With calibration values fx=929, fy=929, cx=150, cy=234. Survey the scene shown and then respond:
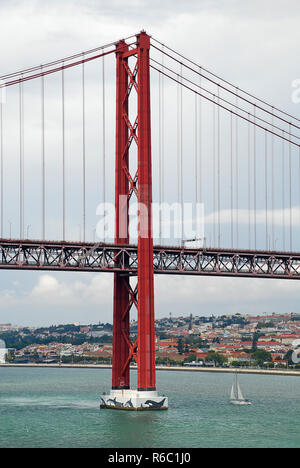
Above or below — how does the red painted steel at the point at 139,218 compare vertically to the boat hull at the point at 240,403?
above

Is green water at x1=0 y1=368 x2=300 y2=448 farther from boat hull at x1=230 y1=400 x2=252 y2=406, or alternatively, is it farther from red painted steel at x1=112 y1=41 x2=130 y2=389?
red painted steel at x1=112 y1=41 x2=130 y2=389

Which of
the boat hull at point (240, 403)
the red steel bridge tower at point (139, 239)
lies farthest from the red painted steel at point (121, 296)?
the boat hull at point (240, 403)

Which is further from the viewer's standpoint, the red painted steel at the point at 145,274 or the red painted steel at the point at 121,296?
the red painted steel at the point at 121,296

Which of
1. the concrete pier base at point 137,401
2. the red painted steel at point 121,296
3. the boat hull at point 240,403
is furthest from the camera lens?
the boat hull at point 240,403

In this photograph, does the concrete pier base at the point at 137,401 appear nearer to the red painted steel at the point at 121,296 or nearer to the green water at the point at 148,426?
the green water at the point at 148,426
